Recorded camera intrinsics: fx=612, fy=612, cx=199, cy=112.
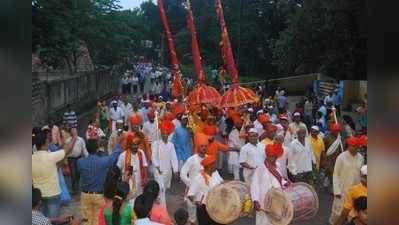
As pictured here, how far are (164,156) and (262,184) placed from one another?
104 inches

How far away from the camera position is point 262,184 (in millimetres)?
6672

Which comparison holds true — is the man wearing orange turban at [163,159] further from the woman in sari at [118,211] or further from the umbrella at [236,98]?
the woman in sari at [118,211]

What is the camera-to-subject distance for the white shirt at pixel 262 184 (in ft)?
21.6

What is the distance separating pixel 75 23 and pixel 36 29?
4822mm

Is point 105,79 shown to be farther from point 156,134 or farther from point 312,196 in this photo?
point 312,196

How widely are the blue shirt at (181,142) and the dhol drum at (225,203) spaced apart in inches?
173

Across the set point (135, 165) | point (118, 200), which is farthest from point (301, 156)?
point (118, 200)

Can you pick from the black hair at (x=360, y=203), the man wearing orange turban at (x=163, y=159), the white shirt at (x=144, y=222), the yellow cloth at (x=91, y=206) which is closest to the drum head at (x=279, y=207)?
the black hair at (x=360, y=203)

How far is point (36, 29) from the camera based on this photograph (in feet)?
43.3

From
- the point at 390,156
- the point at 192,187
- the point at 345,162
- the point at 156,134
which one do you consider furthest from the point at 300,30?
the point at 390,156

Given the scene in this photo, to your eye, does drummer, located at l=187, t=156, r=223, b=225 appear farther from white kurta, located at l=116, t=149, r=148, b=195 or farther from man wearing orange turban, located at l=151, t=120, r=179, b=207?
man wearing orange turban, located at l=151, t=120, r=179, b=207

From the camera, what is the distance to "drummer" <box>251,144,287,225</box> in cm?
654

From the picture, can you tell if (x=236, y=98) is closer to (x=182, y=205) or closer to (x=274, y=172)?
(x=182, y=205)

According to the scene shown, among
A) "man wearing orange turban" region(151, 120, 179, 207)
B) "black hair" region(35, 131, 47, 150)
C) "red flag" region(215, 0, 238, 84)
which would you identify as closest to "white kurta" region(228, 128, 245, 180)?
"red flag" region(215, 0, 238, 84)
